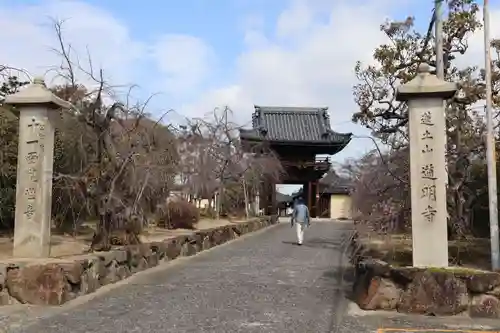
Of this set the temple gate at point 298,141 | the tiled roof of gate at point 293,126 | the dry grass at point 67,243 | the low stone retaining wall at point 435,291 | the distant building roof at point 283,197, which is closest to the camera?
the low stone retaining wall at point 435,291

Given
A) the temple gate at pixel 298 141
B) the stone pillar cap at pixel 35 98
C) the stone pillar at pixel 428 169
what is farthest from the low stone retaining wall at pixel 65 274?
the temple gate at pixel 298 141

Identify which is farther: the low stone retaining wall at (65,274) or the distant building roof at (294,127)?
the distant building roof at (294,127)

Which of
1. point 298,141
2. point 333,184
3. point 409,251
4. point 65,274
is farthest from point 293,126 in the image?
point 65,274

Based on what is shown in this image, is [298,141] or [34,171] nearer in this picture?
[34,171]

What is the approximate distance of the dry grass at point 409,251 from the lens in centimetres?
976

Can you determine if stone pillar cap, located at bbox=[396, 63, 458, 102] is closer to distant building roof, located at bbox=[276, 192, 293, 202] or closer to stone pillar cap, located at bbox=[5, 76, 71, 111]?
stone pillar cap, located at bbox=[5, 76, 71, 111]

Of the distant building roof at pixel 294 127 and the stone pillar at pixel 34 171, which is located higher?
the distant building roof at pixel 294 127

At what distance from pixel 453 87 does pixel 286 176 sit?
3288 centimetres

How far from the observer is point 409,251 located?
11.0 metres

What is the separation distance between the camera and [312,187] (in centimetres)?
4231

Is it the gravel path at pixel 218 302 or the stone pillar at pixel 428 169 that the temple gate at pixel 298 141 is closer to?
the gravel path at pixel 218 302

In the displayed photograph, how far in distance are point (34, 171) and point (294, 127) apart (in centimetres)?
3486

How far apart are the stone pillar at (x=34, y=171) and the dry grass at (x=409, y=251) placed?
6.26m

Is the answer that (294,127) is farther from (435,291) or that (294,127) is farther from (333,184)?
(435,291)
